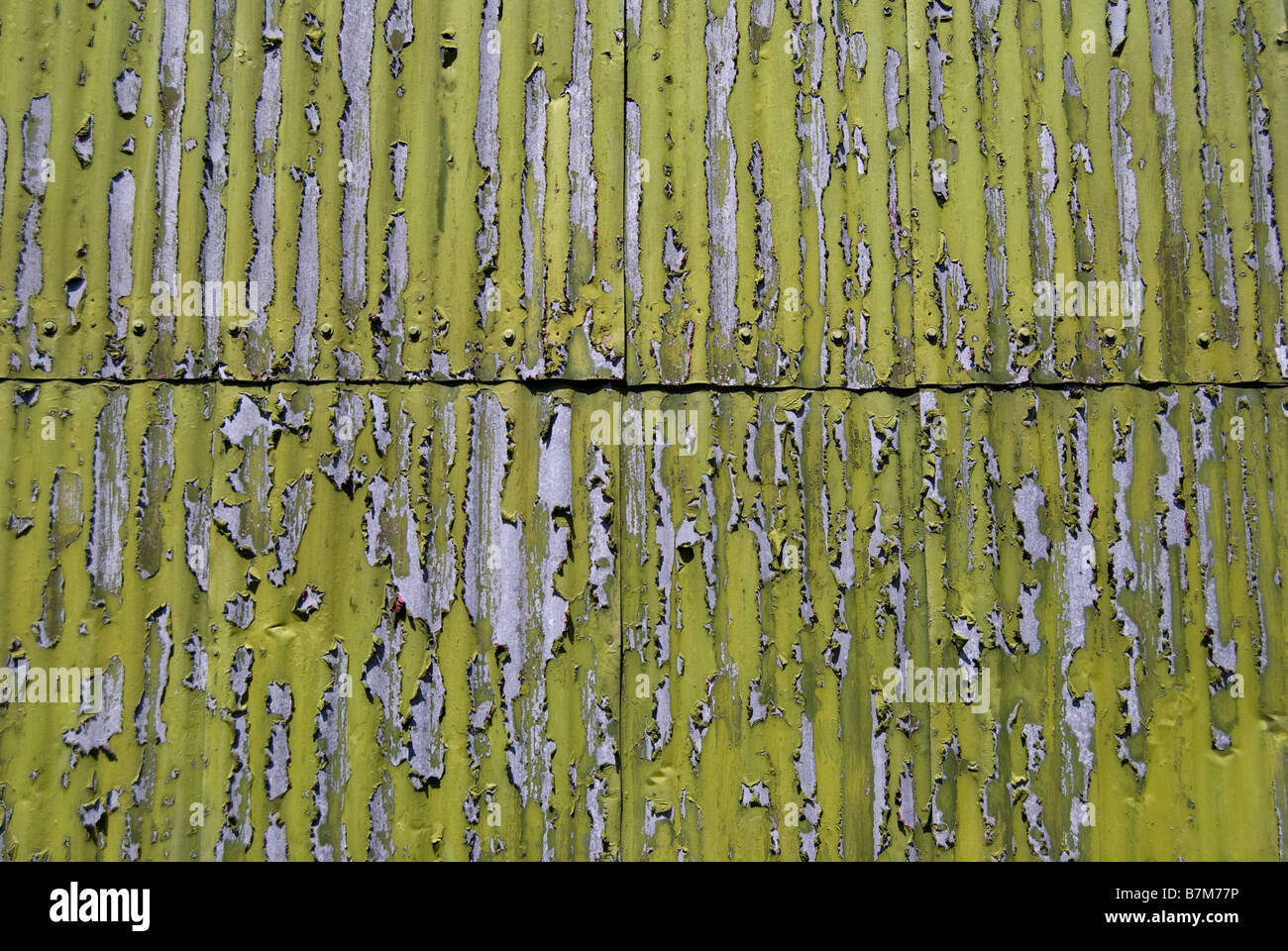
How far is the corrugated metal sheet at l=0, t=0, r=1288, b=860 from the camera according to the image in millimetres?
2422

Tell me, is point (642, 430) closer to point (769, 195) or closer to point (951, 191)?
point (769, 195)

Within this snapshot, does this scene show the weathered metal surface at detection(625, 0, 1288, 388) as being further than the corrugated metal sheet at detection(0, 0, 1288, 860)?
Yes

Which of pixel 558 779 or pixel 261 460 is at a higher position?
pixel 261 460

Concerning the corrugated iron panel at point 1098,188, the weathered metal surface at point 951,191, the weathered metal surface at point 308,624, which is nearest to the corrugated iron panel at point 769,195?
the weathered metal surface at point 951,191

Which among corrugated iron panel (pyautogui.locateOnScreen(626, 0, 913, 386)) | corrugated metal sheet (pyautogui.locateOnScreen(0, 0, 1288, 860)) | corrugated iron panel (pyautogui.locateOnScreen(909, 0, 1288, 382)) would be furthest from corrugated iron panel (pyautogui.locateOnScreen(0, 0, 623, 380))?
corrugated iron panel (pyautogui.locateOnScreen(909, 0, 1288, 382))

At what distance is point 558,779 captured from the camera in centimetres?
243

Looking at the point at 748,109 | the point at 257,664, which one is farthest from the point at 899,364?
the point at 257,664

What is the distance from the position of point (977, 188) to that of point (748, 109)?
76cm

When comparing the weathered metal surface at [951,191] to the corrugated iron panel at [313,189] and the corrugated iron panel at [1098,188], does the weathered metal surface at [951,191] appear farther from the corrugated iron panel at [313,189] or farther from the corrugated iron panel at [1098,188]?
the corrugated iron panel at [313,189]

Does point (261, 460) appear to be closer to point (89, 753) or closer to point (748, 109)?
point (89, 753)

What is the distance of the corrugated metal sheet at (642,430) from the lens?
2.42 m

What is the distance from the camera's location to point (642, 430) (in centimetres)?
251

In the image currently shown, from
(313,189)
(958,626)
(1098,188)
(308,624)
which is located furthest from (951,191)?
(308,624)

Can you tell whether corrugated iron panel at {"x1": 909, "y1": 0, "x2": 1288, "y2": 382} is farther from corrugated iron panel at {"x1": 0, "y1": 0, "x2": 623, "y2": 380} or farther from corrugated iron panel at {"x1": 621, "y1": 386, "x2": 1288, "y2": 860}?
corrugated iron panel at {"x1": 0, "y1": 0, "x2": 623, "y2": 380}
